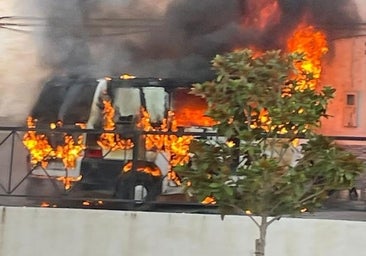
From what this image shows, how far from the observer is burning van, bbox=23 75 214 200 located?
25.6 feet

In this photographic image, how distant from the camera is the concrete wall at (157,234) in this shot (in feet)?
24.6

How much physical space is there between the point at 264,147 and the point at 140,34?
289 cm


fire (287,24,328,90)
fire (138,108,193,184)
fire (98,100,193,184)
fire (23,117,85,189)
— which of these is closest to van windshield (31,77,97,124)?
fire (23,117,85,189)

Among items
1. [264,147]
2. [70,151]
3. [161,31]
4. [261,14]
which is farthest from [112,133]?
[264,147]

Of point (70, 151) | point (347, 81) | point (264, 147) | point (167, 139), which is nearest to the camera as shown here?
point (264, 147)

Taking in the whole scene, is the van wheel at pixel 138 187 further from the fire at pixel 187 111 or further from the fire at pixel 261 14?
the fire at pixel 261 14

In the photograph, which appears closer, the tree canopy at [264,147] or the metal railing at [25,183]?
the tree canopy at [264,147]

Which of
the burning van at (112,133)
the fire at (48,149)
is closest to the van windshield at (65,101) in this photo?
the burning van at (112,133)

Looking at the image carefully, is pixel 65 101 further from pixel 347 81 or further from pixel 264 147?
pixel 264 147

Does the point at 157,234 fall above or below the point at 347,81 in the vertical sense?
below

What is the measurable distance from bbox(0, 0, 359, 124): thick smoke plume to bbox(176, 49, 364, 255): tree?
2242 mm

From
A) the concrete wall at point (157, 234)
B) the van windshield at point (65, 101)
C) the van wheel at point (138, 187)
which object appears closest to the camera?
the concrete wall at point (157, 234)

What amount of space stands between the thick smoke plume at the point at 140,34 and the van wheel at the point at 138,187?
1051 mm

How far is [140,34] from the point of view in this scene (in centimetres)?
798
